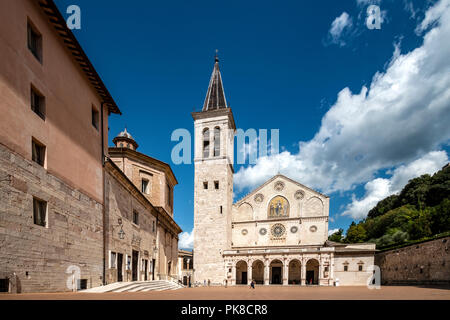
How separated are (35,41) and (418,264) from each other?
103 ft

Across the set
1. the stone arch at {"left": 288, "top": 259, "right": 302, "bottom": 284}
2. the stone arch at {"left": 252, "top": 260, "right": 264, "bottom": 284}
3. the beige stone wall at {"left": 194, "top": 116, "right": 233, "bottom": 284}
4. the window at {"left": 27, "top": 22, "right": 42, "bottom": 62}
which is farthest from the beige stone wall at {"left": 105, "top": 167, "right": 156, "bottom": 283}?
the stone arch at {"left": 288, "top": 259, "right": 302, "bottom": 284}

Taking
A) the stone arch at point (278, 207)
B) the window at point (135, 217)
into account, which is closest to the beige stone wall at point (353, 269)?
the stone arch at point (278, 207)

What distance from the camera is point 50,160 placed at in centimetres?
944

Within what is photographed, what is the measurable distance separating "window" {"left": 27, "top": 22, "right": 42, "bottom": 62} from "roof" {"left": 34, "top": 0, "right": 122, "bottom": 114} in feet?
2.92

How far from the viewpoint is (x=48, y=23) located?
985cm

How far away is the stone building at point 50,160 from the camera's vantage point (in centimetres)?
744

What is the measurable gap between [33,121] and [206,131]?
3663 centimetres

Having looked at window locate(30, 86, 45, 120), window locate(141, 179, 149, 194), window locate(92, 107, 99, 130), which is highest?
window locate(92, 107, 99, 130)

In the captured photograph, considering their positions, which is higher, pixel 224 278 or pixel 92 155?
pixel 92 155

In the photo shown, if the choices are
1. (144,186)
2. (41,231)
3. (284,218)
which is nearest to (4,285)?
(41,231)

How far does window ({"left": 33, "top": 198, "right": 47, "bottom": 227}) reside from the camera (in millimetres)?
8445

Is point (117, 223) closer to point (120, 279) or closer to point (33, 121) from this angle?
point (120, 279)

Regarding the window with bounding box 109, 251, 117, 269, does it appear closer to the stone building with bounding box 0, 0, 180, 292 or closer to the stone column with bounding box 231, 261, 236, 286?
the stone building with bounding box 0, 0, 180, 292
